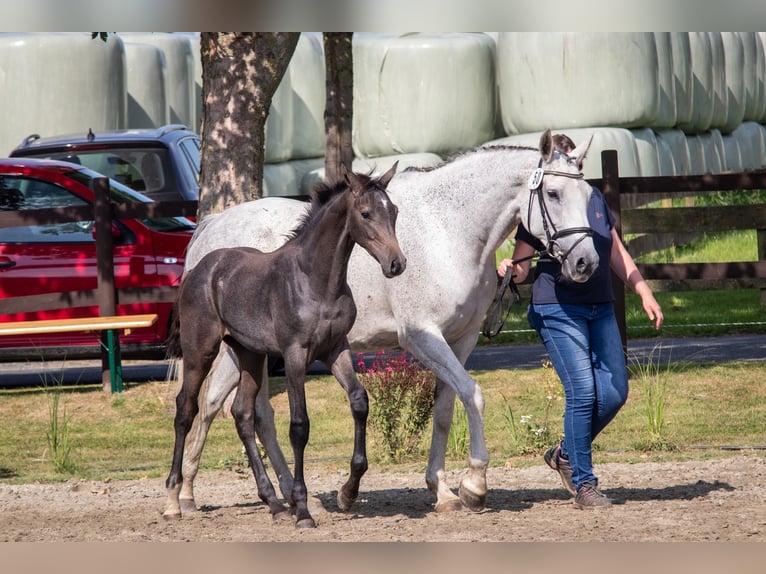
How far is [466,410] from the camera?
6160 millimetres

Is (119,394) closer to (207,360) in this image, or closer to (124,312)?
(124,312)

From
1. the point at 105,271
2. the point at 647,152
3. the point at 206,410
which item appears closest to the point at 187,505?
the point at 206,410

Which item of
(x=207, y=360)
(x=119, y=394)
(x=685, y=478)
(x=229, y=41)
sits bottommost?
(x=119, y=394)

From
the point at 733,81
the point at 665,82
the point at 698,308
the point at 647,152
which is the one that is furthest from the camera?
the point at 733,81

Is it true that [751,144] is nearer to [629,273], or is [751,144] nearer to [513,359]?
[513,359]

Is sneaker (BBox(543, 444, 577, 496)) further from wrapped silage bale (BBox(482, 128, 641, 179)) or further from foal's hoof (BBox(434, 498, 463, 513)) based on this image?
wrapped silage bale (BBox(482, 128, 641, 179))

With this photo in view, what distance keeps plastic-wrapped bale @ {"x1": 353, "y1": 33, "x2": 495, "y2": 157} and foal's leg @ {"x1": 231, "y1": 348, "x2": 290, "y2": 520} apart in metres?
16.1

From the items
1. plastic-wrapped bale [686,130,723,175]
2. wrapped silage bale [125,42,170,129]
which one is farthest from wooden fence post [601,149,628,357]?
plastic-wrapped bale [686,130,723,175]

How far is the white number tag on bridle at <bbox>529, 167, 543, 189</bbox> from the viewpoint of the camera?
6055 millimetres

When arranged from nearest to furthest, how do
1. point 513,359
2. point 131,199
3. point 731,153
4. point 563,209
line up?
point 563,209
point 131,199
point 513,359
point 731,153

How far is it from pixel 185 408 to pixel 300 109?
653 inches

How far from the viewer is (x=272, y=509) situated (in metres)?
6.21
